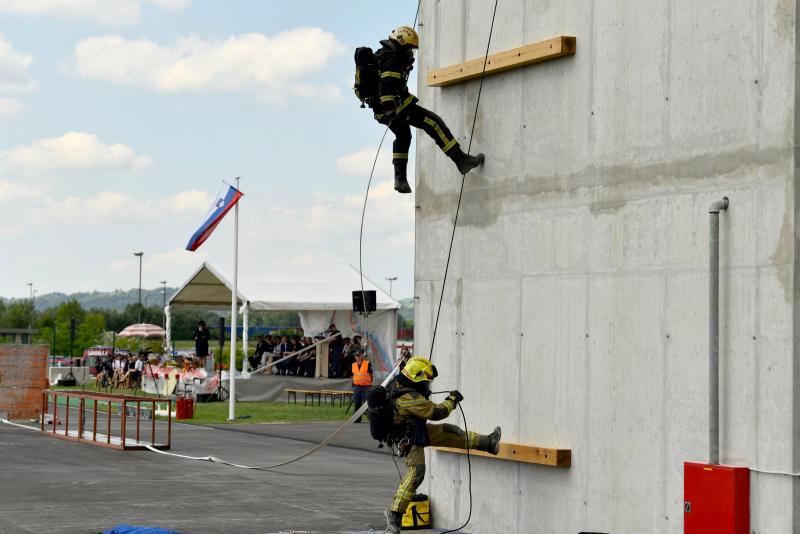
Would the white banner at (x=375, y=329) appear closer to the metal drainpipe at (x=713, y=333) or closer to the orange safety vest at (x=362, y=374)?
the orange safety vest at (x=362, y=374)

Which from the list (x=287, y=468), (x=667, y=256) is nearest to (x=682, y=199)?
(x=667, y=256)

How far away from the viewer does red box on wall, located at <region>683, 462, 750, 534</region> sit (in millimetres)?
9070

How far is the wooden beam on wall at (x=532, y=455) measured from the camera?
10930mm

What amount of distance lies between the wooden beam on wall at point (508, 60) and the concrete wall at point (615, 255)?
5.4 inches

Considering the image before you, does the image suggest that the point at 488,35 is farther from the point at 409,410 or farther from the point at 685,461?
the point at 685,461

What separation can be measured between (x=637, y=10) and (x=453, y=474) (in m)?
5.06

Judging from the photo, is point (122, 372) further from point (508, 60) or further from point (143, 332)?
point (508, 60)

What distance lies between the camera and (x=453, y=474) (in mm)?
12492

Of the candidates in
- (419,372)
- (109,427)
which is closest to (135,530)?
(419,372)

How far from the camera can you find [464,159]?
12211 mm

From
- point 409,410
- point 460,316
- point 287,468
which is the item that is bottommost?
point 287,468

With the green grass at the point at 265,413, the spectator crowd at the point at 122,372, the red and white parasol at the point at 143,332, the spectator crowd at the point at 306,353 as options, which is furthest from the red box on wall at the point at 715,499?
the red and white parasol at the point at 143,332

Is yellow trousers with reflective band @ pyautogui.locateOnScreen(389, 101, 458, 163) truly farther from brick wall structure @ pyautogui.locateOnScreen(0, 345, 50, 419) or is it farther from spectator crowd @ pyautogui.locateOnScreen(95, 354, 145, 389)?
spectator crowd @ pyautogui.locateOnScreen(95, 354, 145, 389)

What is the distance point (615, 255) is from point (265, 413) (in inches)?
867
